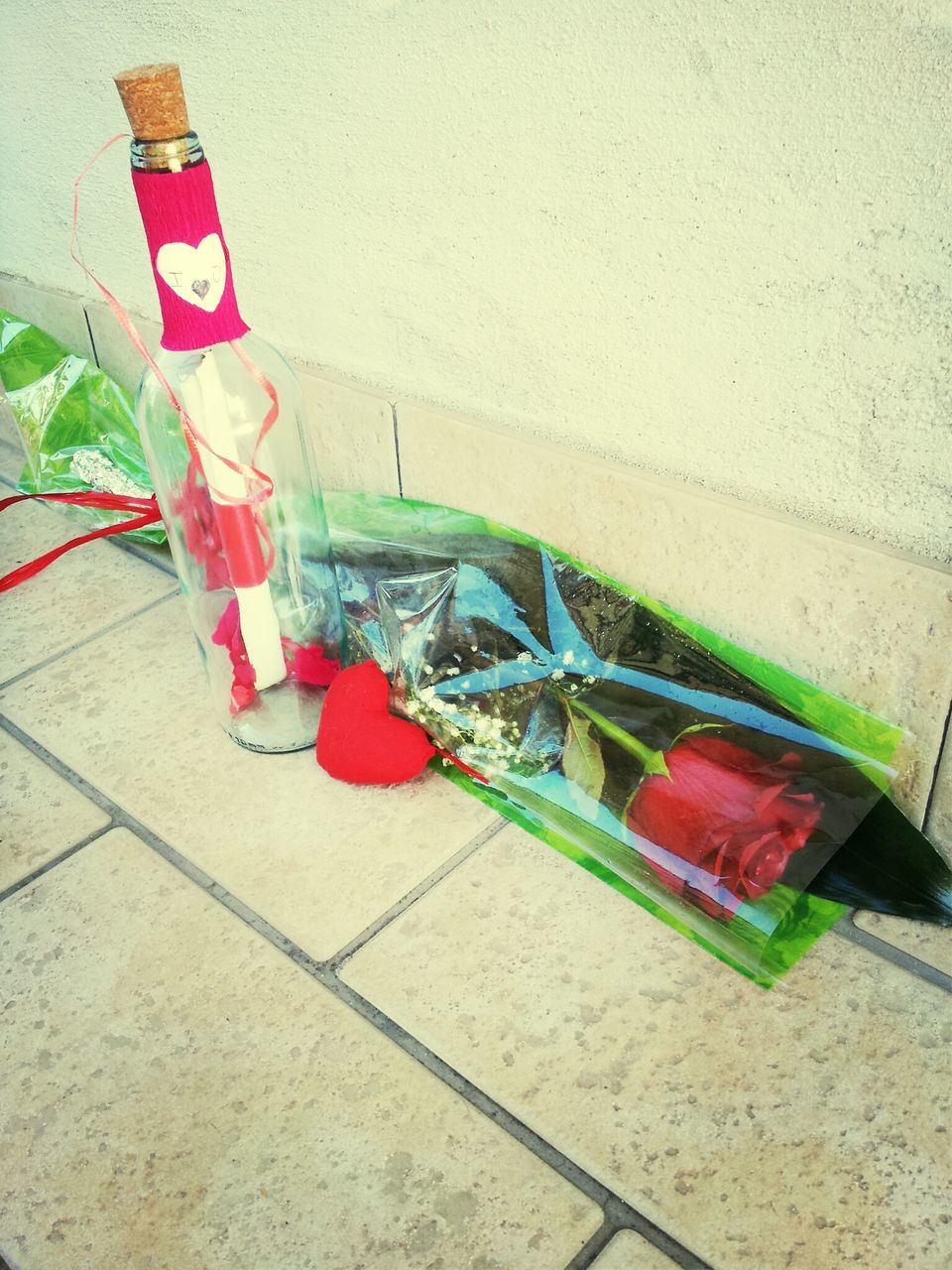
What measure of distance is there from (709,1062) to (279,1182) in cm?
29

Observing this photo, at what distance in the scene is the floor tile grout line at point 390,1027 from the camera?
0.64 m

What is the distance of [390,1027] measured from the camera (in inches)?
30.0

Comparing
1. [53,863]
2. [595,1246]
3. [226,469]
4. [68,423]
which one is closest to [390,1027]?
[595,1246]

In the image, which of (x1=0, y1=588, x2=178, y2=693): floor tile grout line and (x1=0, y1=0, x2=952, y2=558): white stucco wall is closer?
(x1=0, y1=0, x2=952, y2=558): white stucco wall

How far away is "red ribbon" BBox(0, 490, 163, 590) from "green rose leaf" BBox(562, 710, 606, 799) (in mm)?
612

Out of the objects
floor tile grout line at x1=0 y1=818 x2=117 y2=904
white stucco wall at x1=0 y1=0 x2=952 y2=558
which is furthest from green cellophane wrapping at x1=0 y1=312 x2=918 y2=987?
floor tile grout line at x1=0 y1=818 x2=117 y2=904

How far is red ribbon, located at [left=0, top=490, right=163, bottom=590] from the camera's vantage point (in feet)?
4.15

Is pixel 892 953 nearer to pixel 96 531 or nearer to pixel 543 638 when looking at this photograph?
pixel 543 638

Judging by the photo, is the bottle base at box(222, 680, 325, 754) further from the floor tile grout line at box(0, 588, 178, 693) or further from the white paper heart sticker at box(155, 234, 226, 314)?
the white paper heart sticker at box(155, 234, 226, 314)

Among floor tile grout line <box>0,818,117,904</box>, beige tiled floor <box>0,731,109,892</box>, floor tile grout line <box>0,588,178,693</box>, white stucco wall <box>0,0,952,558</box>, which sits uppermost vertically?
white stucco wall <box>0,0,952,558</box>

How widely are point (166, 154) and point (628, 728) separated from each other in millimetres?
555

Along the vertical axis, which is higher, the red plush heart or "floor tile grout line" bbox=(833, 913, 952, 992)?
the red plush heart

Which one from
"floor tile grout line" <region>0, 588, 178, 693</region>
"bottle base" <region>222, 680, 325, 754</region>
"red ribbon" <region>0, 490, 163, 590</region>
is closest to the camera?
"bottle base" <region>222, 680, 325, 754</region>

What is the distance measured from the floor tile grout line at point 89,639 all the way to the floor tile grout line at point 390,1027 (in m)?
0.12
